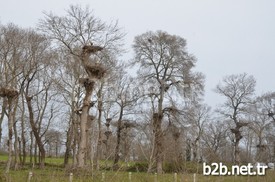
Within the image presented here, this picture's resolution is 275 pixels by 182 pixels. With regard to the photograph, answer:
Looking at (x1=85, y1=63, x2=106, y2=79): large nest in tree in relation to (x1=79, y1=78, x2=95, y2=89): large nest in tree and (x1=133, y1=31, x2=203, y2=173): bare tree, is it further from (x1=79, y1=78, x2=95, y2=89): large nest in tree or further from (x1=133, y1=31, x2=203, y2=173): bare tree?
(x1=133, y1=31, x2=203, y2=173): bare tree

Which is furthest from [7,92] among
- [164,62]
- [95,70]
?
[164,62]

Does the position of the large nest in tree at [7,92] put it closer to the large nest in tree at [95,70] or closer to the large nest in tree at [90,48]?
the large nest in tree at [95,70]

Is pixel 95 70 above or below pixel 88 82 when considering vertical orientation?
above

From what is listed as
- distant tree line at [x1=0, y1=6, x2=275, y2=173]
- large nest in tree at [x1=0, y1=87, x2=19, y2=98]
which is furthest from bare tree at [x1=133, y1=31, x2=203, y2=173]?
large nest in tree at [x1=0, y1=87, x2=19, y2=98]

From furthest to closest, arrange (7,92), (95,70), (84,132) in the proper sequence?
(84,132), (95,70), (7,92)

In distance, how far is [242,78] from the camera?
48.0 meters

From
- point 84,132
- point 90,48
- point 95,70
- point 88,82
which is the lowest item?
point 84,132

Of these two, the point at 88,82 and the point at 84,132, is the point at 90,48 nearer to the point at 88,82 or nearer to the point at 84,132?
the point at 88,82

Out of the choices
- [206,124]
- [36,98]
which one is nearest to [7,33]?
[36,98]

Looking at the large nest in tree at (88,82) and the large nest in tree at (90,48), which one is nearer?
the large nest in tree at (88,82)

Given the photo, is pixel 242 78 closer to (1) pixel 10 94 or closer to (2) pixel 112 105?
(2) pixel 112 105

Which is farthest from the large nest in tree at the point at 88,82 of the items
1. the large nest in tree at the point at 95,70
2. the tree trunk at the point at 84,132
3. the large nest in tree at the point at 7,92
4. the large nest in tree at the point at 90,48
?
the large nest in tree at the point at 7,92

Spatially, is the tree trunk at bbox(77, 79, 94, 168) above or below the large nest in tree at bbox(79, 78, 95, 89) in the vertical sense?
below

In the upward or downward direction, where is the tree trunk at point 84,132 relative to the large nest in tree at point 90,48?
downward
